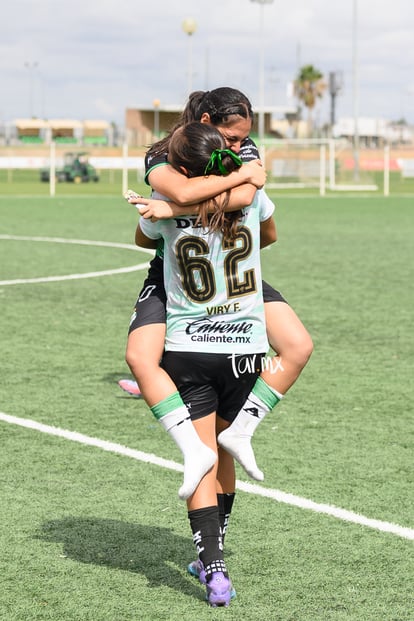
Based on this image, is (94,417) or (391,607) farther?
(94,417)

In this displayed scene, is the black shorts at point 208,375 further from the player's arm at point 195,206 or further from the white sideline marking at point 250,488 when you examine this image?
the white sideline marking at point 250,488

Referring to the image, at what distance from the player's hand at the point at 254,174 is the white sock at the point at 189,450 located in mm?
937

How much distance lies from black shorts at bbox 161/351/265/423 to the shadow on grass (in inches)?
28.7

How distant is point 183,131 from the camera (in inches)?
168

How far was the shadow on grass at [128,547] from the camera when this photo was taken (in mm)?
4703

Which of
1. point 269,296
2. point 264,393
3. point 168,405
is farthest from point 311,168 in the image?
point 168,405

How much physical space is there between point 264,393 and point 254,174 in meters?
0.93

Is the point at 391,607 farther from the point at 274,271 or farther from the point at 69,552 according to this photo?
the point at 274,271

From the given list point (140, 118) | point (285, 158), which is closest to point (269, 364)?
point (285, 158)

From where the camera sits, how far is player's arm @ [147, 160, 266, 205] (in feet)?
13.9

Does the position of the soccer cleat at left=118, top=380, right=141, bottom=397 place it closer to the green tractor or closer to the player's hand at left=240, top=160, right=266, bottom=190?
the player's hand at left=240, top=160, right=266, bottom=190

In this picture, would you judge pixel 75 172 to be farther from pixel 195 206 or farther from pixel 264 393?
pixel 195 206

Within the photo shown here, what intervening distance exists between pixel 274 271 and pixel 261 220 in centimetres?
1180

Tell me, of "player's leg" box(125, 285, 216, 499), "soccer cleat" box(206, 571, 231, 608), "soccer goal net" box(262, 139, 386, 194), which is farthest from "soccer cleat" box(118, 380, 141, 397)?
"soccer goal net" box(262, 139, 386, 194)
